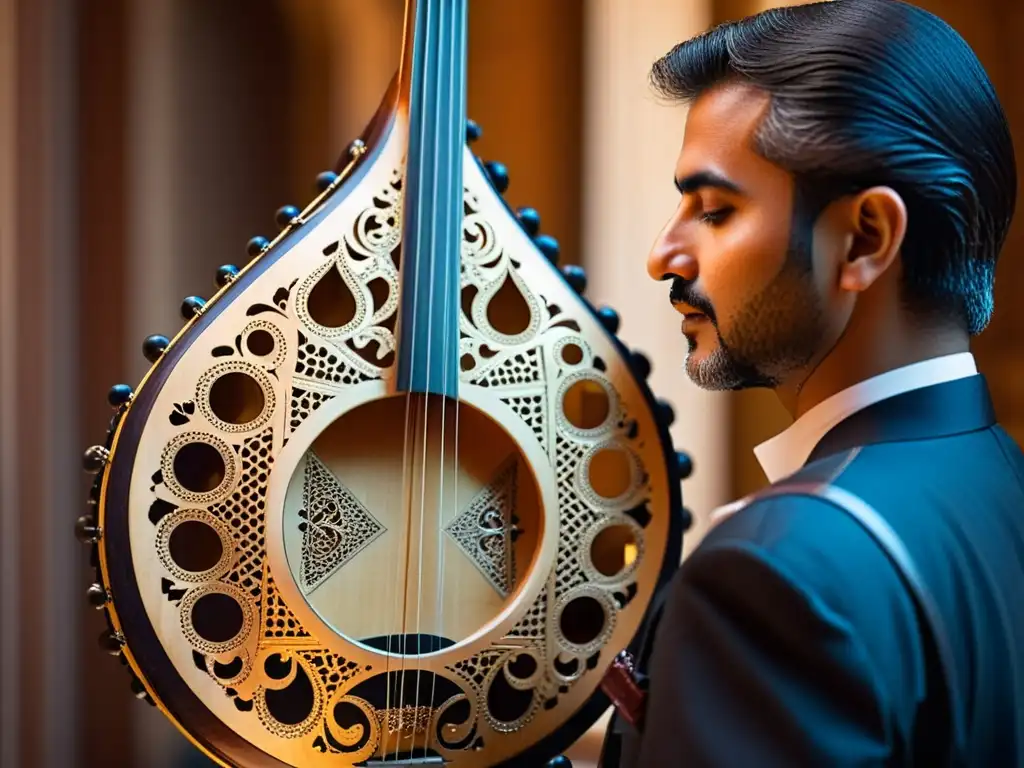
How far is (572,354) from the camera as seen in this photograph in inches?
34.6

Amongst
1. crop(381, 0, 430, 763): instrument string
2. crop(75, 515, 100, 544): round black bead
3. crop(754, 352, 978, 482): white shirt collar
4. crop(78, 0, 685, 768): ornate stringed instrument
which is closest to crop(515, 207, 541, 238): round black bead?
crop(78, 0, 685, 768): ornate stringed instrument

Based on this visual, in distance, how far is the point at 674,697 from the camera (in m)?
0.53

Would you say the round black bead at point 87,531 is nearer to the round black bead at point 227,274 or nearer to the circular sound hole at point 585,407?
the round black bead at point 227,274

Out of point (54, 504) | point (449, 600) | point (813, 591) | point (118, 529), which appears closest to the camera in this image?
point (813, 591)

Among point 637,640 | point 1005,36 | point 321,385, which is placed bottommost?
point 637,640

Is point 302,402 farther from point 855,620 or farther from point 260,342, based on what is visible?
point 855,620

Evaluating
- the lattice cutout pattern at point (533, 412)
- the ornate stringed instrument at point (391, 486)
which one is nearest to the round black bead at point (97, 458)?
the ornate stringed instrument at point (391, 486)

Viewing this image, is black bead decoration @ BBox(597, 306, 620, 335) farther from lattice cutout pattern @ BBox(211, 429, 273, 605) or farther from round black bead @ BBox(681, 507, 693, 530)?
lattice cutout pattern @ BBox(211, 429, 273, 605)

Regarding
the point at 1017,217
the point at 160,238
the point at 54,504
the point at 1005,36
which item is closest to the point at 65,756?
the point at 54,504

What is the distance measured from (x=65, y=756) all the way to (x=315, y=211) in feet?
2.20

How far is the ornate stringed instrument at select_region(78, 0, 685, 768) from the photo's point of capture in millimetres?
725

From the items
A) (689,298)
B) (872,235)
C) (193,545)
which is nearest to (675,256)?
(689,298)

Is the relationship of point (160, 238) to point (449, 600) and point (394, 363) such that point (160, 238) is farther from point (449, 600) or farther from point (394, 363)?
point (449, 600)

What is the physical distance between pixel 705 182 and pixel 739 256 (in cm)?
6
